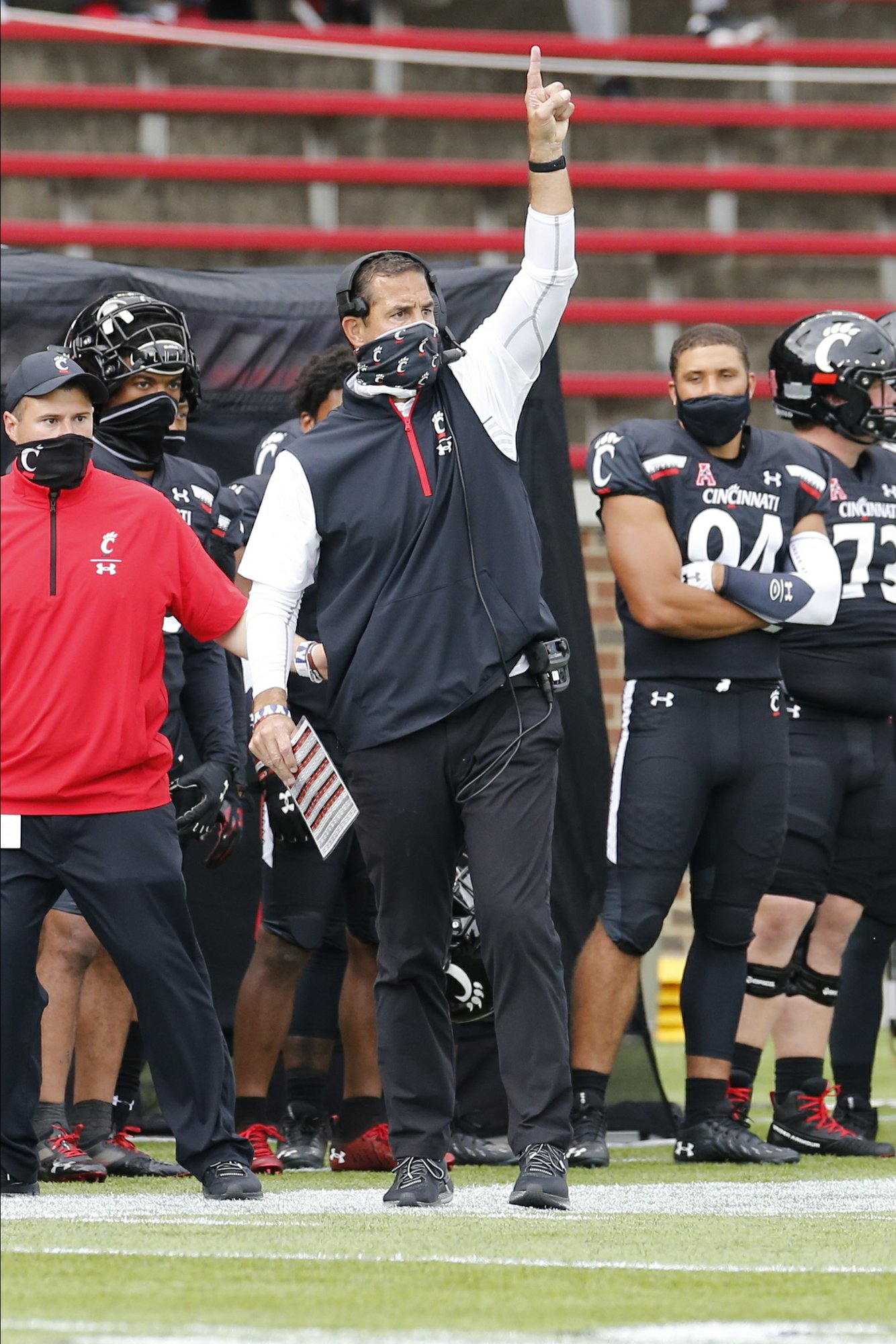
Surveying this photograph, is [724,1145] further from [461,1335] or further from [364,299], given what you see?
[461,1335]

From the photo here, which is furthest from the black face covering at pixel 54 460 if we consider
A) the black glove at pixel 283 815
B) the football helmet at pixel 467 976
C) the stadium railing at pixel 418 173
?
the stadium railing at pixel 418 173

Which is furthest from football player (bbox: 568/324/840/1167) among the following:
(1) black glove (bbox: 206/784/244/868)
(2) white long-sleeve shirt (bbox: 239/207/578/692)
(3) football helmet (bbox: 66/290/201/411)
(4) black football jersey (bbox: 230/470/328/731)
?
(2) white long-sleeve shirt (bbox: 239/207/578/692)

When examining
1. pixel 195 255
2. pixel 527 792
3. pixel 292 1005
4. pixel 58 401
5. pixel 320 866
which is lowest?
pixel 292 1005

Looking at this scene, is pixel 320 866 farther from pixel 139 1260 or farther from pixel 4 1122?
pixel 139 1260

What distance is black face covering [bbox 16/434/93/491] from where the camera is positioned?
400 cm

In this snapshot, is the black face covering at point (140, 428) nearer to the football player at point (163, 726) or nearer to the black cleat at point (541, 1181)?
the football player at point (163, 726)

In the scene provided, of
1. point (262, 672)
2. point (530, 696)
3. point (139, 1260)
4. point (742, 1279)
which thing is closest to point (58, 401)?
point (262, 672)

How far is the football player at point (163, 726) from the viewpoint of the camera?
→ 4922 mm

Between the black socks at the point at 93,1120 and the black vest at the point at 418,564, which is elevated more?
the black vest at the point at 418,564

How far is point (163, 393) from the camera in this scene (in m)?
4.93

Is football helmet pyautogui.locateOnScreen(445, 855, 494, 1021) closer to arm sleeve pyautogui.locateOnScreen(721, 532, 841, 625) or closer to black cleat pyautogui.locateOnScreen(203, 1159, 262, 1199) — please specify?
arm sleeve pyautogui.locateOnScreen(721, 532, 841, 625)

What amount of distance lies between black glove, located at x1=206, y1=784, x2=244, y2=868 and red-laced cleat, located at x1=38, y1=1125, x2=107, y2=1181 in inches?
28.0

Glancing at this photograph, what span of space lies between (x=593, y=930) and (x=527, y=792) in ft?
4.94

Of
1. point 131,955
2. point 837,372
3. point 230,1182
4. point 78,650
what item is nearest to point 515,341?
point 78,650
